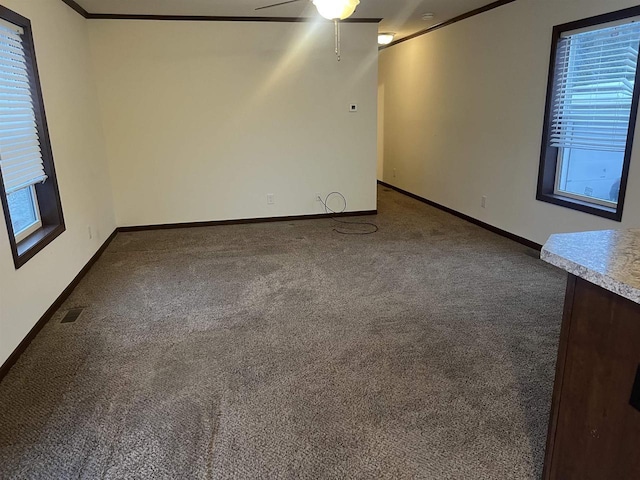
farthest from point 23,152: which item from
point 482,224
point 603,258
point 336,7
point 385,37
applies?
point 385,37

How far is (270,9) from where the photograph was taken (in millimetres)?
4496

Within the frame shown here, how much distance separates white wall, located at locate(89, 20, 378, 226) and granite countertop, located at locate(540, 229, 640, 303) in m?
4.20

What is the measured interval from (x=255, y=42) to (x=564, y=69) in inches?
123

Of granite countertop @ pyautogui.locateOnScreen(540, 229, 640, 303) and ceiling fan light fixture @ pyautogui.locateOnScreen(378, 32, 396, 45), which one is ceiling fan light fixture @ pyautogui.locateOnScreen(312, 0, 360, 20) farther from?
ceiling fan light fixture @ pyautogui.locateOnScreen(378, 32, 396, 45)

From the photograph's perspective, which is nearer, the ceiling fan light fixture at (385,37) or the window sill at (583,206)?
the window sill at (583,206)

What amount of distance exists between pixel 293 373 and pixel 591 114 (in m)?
3.18

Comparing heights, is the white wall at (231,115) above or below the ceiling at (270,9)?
below

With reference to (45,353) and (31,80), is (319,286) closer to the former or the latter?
(45,353)

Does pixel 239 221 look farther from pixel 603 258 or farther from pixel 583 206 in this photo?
pixel 603 258

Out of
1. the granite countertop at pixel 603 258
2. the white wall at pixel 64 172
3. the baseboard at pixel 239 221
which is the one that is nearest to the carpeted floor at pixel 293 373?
the white wall at pixel 64 172

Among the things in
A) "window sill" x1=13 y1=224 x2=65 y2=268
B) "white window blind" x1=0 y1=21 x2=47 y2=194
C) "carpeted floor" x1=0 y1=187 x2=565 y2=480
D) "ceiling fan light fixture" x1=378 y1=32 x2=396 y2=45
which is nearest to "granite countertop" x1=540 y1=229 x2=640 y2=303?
"carpeted floor" x1=0 y1=187 x2=565 y2=480

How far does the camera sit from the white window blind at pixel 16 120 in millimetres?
2729

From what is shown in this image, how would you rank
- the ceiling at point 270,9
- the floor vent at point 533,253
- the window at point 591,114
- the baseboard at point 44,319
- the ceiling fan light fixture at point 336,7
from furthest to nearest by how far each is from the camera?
the ceiling at point 270,9 → the floor vent at point 533,253 → the window at point 591,114 → the ceiling fan light fixture at point 336,7 → the baseboard at point 44,319

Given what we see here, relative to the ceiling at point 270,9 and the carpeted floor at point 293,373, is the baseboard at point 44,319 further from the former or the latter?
the ceiling at point 270,9
